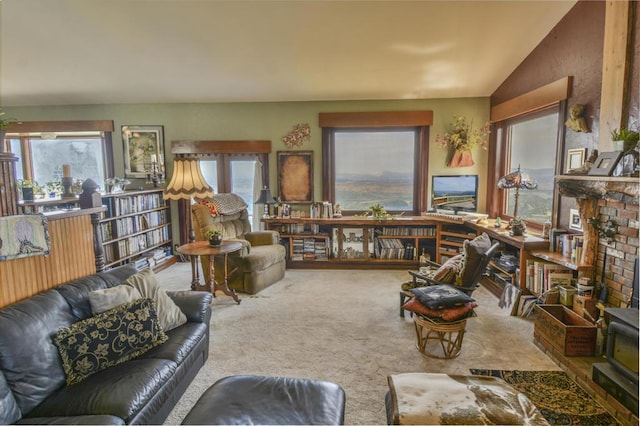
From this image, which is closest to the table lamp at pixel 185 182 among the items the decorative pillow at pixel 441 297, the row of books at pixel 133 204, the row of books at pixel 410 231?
the row of books at pixel 133 204

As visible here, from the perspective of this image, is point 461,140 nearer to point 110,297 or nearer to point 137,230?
point 110,297

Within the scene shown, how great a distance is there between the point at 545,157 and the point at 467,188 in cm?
133

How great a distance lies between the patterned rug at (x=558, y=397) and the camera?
204 cm

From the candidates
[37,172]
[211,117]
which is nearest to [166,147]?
[211,117]

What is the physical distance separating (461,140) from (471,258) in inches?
107

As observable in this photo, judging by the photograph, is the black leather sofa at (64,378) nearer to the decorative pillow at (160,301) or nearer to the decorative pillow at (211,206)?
the decorative pillow at (160,301)

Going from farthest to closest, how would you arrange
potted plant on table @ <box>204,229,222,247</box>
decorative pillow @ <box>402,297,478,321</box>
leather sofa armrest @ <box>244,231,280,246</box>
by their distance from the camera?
leather sofa armrest @ <box>244,231,280,246</box> < potted plant on table @ <box>204,229,222,247</box> < decorative pillow @ <box>402,297,478,321</box>

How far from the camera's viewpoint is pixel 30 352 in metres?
1.72

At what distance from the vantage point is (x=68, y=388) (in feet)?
5.81

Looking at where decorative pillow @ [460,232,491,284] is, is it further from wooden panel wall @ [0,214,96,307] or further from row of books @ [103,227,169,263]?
row of books @ [103,227,169,263]

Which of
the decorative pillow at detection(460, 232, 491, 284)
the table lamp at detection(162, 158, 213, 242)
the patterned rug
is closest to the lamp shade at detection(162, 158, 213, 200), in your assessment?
the table lamp at detection(162, 158, 213, 242)

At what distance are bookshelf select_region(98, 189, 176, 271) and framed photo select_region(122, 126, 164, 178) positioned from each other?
21.2 inches

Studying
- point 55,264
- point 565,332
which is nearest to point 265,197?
point 55,264

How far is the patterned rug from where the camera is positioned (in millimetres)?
2039
